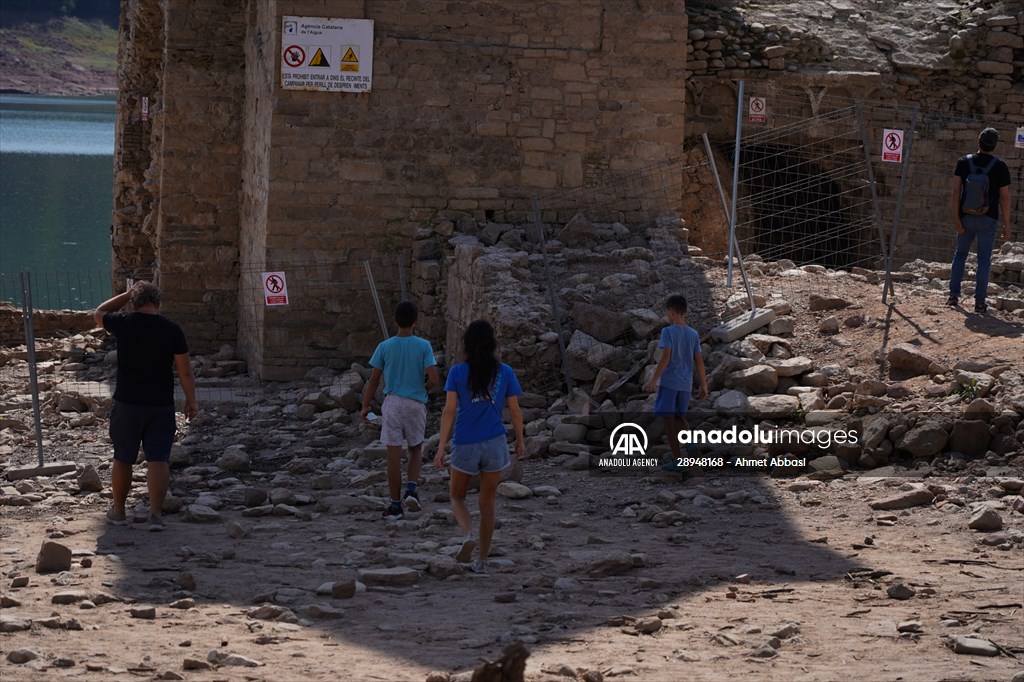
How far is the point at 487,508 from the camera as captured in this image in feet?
23.8

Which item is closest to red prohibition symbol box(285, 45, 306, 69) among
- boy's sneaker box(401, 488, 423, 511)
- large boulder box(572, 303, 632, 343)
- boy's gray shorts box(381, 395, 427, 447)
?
large boulder box(572, 303, 632, 343)

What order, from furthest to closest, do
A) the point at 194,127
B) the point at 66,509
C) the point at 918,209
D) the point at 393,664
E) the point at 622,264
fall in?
1. the point at 918,209
2. the point at 194,127
3. the point at 622,264
4. the point at 66,509
5. the point at 393,664

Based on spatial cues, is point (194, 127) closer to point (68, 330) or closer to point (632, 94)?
point (68, 330)

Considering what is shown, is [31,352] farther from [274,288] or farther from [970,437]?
[970,437]

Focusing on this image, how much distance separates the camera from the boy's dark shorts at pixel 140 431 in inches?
324

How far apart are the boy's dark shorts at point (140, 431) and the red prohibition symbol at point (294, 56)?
5446 mm

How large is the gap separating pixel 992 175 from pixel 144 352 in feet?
22.1

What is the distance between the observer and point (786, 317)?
35.7 ft

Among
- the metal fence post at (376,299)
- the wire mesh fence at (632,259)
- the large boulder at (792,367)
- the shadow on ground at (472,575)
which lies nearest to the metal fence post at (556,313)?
the wire mesh fence at (632,259)

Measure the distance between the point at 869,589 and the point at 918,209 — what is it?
11.6 meters

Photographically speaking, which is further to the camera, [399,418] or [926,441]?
[926,441]

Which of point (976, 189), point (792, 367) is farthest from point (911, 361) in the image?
point (976, 189)

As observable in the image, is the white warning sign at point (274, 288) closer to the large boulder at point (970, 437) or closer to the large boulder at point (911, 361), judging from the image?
the large boulder at point (911, 361)

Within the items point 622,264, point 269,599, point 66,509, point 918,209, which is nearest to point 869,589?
point 269,599
